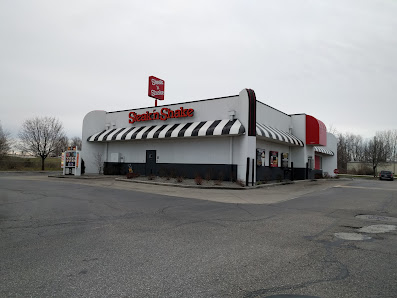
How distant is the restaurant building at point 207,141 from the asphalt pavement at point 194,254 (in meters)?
11.9

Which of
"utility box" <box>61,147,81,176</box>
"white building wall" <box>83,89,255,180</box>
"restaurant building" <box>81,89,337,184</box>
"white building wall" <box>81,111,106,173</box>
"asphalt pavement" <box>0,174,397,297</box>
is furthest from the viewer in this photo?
"white building wall" <box>81,111,106,173</box>

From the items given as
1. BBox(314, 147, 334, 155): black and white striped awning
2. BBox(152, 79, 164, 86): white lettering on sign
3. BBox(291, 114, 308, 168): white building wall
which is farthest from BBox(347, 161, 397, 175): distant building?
BBox(152, 79, 164, 86): white lettering on sign

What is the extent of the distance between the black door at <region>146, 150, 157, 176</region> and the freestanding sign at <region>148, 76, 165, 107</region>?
19.6 feet

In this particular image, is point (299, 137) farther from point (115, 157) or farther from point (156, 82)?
point (115, 157)

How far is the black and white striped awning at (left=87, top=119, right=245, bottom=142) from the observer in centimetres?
1977

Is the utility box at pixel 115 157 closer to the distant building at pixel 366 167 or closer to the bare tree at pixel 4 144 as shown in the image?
the bare tree at pixel 4 144

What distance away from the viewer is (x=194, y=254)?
4.83 metres

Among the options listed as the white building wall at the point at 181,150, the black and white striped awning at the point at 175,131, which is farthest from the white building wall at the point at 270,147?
the black and white striped awning at the point at 175,131

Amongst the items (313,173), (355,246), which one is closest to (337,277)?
(355,246)

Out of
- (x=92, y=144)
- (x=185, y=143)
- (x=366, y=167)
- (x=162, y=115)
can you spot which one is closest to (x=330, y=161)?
(x=185, y=143)

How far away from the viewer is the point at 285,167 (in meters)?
27.0

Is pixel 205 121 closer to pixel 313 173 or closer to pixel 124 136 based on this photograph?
pixel 124 136

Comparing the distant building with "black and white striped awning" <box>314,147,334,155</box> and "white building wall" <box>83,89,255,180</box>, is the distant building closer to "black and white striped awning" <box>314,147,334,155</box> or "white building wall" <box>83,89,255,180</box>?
"black and white striped awning" <box>314,147,334,155</box>

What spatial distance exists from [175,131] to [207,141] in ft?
8.94
